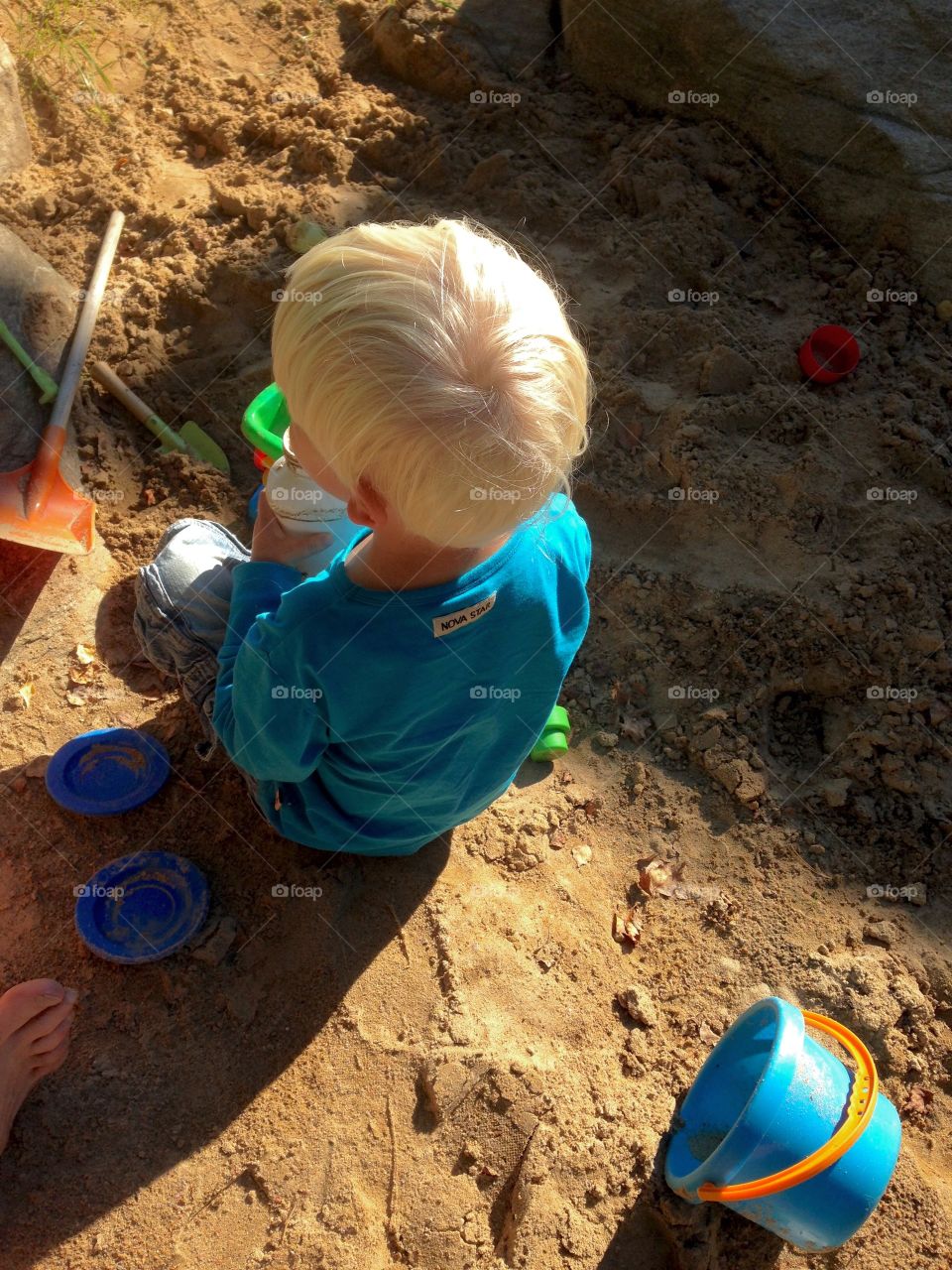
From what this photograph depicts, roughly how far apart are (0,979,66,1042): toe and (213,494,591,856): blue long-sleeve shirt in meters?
0.52

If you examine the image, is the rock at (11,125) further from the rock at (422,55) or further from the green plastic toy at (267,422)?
the green plastic toy at (267,422)

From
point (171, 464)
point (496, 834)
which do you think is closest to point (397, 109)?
point (171, 464)

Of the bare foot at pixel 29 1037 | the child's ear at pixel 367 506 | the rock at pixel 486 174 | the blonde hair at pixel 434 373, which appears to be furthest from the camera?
the rock at pixel 486 174

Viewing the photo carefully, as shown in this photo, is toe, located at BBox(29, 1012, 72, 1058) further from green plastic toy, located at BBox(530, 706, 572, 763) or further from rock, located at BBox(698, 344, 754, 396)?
rock, located at BBox(698, 344, 754, 396)

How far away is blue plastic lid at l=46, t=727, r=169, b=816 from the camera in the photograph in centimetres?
218

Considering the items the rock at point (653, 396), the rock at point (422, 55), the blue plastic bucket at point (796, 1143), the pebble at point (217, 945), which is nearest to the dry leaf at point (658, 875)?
the blue plastic bucket at point (796, 1143)

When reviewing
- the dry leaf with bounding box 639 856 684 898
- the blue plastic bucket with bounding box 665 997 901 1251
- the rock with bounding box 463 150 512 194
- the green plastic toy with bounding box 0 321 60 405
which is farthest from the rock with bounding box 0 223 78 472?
→ the blue plastic bucket with bounding box 665 997 901 1251

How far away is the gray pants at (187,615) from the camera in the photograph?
2.01 meters

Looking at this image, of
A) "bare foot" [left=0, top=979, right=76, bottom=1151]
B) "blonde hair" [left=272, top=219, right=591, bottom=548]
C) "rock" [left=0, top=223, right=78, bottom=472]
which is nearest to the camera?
"blonde hair" [left=272, top=219, right=591, bottom=548]

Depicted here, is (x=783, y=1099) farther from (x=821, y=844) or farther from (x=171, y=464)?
(x=171, y=464)

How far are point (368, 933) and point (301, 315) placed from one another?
4.25ft

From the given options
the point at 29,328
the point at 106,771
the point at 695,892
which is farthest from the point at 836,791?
the point at 29,328

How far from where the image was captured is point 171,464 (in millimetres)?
2842

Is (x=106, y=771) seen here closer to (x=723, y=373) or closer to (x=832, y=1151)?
(x=832, y=1151)
